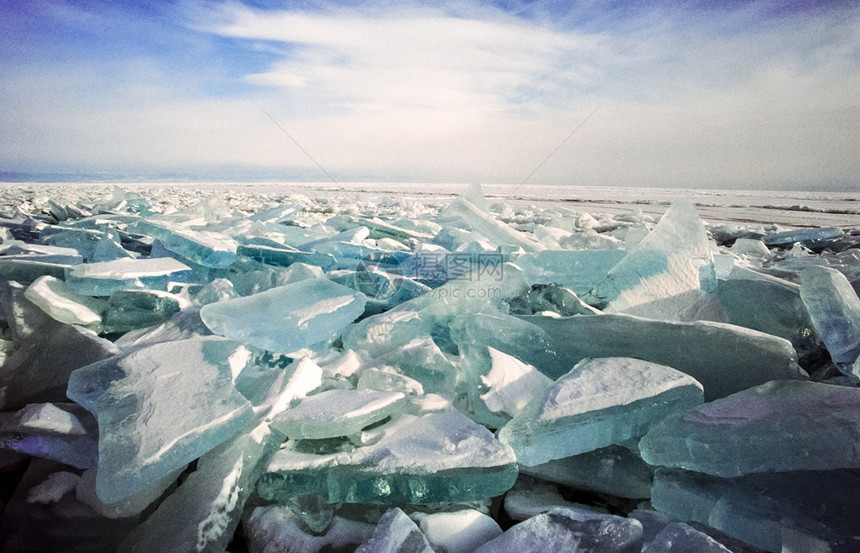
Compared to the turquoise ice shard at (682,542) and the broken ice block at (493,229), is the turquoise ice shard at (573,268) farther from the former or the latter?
the turquoise ice shard at (682,542)

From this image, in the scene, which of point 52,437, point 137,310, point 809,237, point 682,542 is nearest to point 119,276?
point 137,310

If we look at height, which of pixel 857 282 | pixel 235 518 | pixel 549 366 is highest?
pixel 857 282

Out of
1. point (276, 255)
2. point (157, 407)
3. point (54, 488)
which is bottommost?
point (54, 488)

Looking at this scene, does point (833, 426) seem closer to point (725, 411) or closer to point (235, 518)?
point (725, 411)

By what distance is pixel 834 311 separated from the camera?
0.94 metres

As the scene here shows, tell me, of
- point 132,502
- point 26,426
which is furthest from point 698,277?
point 26,426

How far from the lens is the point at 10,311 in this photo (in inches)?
44.3

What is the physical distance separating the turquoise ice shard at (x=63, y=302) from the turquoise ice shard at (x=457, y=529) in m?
1.05

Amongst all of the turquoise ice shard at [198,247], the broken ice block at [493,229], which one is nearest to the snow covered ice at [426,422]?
the turquoise ice shard at [198,247]

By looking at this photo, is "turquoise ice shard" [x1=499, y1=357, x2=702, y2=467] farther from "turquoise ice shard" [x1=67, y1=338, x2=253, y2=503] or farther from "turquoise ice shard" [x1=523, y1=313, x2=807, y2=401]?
"turquoise ice shard" [x1=67, y1=338, x2=253, y2=503]

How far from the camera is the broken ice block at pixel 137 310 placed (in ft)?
3.94

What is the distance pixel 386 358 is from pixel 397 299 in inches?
15.9

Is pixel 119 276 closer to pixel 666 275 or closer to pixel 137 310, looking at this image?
pixel 137 310

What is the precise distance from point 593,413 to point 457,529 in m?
0.27
